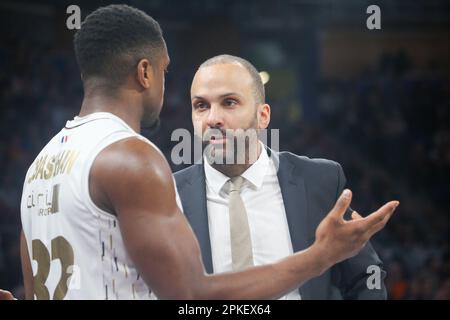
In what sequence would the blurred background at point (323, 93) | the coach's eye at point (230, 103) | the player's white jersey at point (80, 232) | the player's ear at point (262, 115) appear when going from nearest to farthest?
the player's white jersey at point (80, 232) < the coach's eye at point (230, 103) < the player's ear at point (262, 115) < the blurred background at point (323, 93)

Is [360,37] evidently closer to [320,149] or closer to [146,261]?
[320,149]

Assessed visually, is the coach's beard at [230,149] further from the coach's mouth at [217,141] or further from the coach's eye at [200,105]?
the coach's eye at [200,105]

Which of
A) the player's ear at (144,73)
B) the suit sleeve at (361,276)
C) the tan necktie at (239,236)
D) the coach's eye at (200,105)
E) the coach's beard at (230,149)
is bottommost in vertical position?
the suit sleeve at (361,276)

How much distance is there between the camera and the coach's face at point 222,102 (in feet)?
8.66

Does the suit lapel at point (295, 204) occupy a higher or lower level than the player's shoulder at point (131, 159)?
lower

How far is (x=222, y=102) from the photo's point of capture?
2703 mm

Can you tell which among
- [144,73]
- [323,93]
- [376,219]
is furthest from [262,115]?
[323,93]

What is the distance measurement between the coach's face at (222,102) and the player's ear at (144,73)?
65 centimetres

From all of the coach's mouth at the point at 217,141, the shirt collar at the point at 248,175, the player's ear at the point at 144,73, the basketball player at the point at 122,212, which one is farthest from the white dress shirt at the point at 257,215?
the player's ear at the point at 144,73

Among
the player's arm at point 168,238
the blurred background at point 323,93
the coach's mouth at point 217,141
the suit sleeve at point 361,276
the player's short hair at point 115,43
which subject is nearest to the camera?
the player's arm at point 168,238

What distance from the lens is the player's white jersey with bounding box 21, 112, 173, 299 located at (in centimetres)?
183
